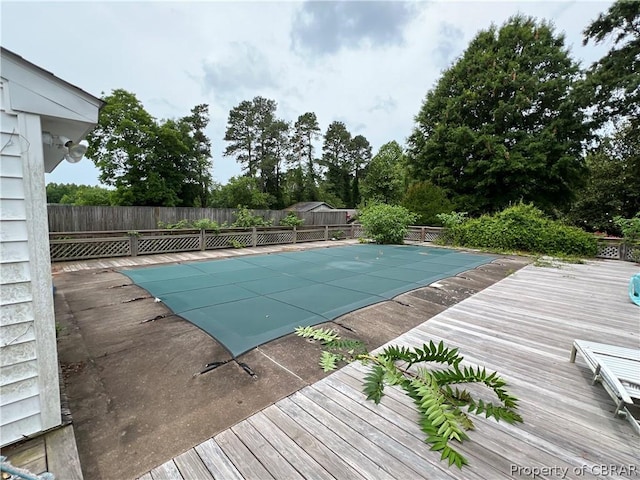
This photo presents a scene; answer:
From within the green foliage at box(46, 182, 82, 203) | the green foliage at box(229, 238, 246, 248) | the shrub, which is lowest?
the green foliage at box(229, 238, 246, 248)

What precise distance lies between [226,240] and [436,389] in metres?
8.20

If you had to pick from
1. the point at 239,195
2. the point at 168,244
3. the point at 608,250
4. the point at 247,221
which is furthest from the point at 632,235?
the point at 239,195

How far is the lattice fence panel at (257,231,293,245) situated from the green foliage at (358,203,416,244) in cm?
326

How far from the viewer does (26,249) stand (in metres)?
1.46

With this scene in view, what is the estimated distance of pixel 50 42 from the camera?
13.4 feet

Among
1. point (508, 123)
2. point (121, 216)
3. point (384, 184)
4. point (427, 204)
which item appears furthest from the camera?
point (384, 184)

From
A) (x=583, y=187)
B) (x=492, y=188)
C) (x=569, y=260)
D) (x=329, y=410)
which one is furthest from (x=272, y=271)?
(x=583, y=187)

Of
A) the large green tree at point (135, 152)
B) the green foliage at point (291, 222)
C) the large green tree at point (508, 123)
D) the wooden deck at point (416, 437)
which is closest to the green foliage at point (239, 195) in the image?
the large green tree at point (135, 152)

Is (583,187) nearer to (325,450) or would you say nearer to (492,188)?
(492,188)

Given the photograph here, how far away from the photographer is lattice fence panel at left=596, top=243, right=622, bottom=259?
811 cm

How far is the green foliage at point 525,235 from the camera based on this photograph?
8.55 meters

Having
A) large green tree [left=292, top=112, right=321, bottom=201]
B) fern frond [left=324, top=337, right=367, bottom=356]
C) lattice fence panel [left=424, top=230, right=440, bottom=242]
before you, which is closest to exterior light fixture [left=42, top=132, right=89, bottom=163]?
fern frond [left=324, top=337, right=367, bottom=356]

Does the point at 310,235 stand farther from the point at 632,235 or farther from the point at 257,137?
the point at 257,137

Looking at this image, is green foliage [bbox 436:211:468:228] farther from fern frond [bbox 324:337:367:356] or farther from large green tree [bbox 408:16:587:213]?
fern frond [bbox 324:337:367:356]
